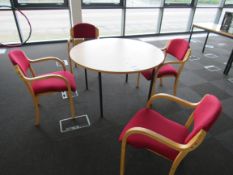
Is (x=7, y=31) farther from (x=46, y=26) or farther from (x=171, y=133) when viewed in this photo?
(x=171, y=133)

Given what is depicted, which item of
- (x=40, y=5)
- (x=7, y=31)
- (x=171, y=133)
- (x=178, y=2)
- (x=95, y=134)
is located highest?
(x=178, y=2)

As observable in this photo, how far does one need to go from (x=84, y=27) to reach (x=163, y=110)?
1.78 meters

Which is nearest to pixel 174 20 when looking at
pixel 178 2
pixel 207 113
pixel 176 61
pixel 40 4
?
pixel 178 2

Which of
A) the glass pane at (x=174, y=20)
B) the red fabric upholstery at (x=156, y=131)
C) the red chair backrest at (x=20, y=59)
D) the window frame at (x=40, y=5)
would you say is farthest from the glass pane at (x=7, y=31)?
the glass pane at (x=174, y=20)

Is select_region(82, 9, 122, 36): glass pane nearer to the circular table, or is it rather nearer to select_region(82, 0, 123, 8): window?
select_region(82, 0, 123, 8): window

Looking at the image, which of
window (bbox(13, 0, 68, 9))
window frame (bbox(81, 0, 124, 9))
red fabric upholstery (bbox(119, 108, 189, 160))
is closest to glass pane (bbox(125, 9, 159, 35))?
window frame (bbox(81, 0, 124, 9))

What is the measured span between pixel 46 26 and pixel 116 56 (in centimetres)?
510

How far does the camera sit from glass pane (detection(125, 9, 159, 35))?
228 inches

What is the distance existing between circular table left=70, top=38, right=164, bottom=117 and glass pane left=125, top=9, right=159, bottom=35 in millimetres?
3594

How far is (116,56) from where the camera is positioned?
1.82 metres

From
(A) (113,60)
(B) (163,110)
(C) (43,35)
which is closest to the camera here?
(A) (113,60)

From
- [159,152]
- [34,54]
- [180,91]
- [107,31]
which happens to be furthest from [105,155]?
[107,31]

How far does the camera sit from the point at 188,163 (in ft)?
5.20

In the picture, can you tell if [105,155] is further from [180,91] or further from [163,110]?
[180,91]
